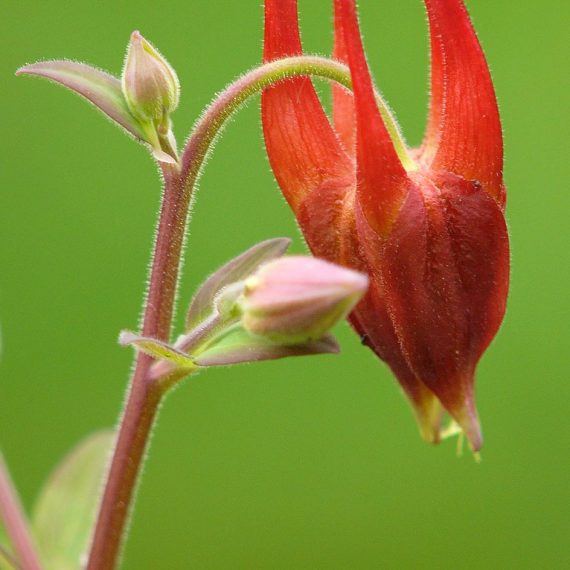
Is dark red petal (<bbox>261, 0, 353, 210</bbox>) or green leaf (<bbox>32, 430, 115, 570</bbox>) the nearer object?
→ dark red petal (<bbox>261, 0, 353, 210</bbox>)

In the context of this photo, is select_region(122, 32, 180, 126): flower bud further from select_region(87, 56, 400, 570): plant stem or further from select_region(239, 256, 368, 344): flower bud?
select_region(239, 256, 368, 344): flower bud

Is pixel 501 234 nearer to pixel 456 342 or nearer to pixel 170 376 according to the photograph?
pixel 456 342

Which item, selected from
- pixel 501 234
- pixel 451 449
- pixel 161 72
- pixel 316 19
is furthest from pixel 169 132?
pixel 316 19

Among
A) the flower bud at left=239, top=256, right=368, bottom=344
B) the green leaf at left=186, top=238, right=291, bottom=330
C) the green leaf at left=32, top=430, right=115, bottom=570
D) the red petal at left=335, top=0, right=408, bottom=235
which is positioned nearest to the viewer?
the flower bud at left=239, top=256, right=368, bottom=344

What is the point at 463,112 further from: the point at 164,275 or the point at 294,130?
the point at 164,275

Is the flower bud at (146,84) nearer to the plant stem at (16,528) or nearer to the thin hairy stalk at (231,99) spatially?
the thin hairy stalk at (231,99)

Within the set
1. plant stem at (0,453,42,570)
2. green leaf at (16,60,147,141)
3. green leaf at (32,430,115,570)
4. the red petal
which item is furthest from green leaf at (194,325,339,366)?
green leaf at (32,430,115,570)

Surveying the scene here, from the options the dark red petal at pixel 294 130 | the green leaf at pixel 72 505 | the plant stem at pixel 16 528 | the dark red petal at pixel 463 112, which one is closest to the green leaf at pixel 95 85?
the dark red petal at pixel 294 130

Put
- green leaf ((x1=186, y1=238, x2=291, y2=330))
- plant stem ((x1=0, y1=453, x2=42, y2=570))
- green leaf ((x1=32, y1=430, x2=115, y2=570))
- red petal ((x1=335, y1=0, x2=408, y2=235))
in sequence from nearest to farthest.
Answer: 1. red petal ((x1=335, y1=0, x2=408, y2=235))
2. green leaf ((x1=186, y1=238, x2=291, y2=330))
3. plant stem ((x1=0, y1=453, x2=42, y2=570))
4. green leaf ((x1=32, y1=430, x2=115, y2=570))
